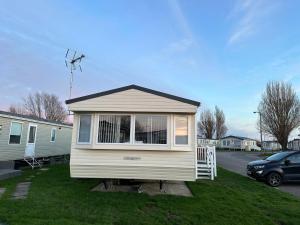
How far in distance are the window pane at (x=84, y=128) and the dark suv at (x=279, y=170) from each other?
857 cm

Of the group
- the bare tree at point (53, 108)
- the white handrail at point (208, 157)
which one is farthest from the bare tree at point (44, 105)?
the white handrail at point (208, 157)

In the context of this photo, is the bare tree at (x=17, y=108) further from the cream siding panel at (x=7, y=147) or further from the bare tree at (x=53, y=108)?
the cream siding panel at (x=7, y=147)

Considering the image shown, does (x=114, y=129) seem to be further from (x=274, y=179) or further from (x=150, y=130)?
(x=274, y=179)

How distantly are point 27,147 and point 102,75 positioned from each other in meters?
9.29

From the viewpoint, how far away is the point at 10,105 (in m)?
56.6

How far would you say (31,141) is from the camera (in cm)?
1853

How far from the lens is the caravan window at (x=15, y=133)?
54.1ft

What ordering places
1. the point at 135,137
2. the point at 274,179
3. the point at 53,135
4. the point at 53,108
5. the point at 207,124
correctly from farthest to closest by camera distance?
the point at 207,124
the point at 53,108
the point at 53,135
the point at 274,179
the point at 135,137

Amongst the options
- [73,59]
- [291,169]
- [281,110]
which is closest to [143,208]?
[291,169]

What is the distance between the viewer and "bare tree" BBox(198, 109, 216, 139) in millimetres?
74562

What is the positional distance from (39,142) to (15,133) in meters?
2.68

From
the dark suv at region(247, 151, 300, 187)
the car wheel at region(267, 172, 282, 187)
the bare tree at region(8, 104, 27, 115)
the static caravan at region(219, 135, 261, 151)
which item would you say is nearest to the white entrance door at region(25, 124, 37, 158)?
the dark suv at region(247, 151, 300, 187)

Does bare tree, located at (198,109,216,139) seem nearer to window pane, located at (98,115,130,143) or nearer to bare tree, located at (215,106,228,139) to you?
bare tree, located at (215,106,228,139)

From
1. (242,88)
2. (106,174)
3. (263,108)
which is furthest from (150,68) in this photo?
(263,108)
